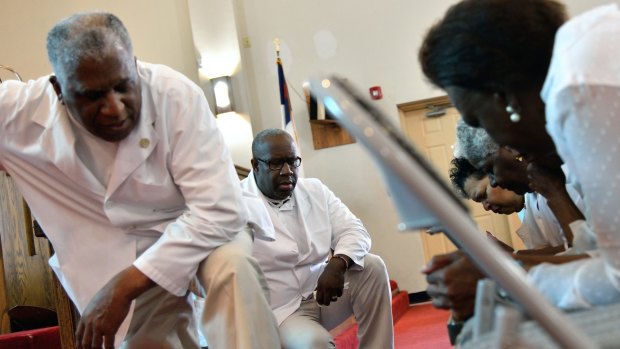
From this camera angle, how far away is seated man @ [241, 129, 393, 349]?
120 inches

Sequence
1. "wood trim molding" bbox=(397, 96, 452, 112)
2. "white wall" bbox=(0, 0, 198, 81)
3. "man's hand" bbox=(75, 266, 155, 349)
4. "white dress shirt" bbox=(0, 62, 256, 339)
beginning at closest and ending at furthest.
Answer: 1. "man's hand" bbox=(75, 266, 155, 349)
2. "white dress shirt" bbox=(0, 62, 256, 339)
3. "white wall" bbox=(0, 0, 198, 81)
4. "wood trim molding" bbox=(397, 96, 452, 112)

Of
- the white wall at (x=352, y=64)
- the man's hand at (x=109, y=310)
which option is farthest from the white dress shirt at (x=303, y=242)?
the white wall at (x=352, y=64)

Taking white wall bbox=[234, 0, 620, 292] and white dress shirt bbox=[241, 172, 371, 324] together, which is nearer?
white dress shirt bbox=[241, 172, 371, 324]

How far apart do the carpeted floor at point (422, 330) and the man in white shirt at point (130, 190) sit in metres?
3.10

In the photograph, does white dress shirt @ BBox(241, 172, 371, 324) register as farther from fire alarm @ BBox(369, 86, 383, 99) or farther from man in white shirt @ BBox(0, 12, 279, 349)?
fire alarm @ BBox(369, 86, 383, 99)

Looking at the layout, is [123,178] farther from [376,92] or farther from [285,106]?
[376,92]

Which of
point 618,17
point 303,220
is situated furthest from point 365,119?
point 303,220

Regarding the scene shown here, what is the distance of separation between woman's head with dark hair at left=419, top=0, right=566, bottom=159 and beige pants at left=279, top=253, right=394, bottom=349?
1626 mm

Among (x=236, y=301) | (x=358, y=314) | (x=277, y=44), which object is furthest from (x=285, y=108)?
(x=236, y=301)

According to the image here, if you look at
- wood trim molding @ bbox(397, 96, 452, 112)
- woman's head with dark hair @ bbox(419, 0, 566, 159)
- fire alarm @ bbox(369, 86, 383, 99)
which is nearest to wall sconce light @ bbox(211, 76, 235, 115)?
fire alarm @ bbox(369, 86, 383, 99)

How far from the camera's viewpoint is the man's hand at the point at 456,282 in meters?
1.25

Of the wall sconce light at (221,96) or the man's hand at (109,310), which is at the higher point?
the wall sconce light at (221,96)

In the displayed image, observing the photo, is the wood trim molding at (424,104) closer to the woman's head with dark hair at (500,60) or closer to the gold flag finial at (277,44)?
the gold flag finial at (277,44)

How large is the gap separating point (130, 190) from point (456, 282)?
1157 millimetres
